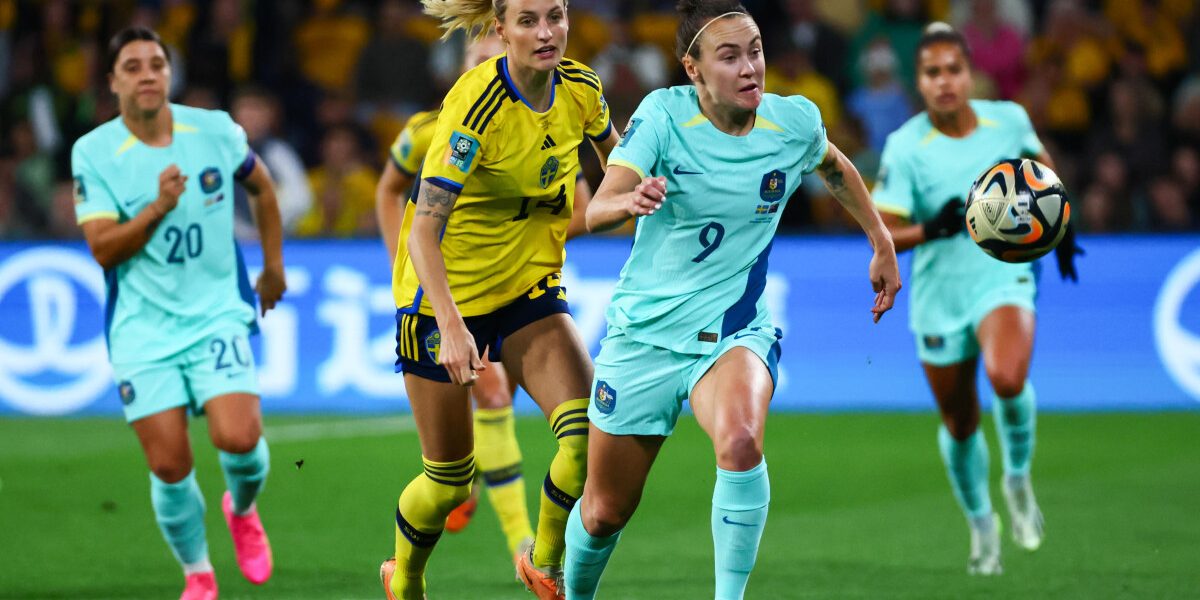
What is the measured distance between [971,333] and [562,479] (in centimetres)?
260

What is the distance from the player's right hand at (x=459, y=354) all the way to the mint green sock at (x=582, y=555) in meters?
0.65

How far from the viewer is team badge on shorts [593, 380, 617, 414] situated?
5.33 m

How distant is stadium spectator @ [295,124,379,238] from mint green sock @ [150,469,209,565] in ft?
22.7

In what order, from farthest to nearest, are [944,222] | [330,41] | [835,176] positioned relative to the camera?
[330,41] < [944,222] < [835,176]

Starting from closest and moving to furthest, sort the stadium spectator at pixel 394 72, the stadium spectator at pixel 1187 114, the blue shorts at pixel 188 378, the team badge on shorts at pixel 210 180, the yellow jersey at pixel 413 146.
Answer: the blue shorts at pixel 188 378, the team badge on shorts at pixel 210 180, the yellow jersey at pixel 413 146, the stadium spectator at pixel 1187 114, the stadium spectator at pixel 394 72

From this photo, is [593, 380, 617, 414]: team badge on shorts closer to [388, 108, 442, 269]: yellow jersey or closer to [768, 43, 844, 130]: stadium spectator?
[388, 108, 442, 269]: yellow jersey

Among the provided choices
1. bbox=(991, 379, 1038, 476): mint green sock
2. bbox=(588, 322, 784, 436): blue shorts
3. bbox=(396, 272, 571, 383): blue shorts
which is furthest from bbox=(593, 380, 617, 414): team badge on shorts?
bbox=(991, 379, 1038, 476): mint green sock

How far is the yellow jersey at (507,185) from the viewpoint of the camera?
5566 millimetres

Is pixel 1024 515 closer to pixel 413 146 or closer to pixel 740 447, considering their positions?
pixel 740 447

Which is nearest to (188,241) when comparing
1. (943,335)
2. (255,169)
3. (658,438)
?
(255,169)

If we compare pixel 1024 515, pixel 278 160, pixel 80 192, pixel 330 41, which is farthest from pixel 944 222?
pixel 330 41

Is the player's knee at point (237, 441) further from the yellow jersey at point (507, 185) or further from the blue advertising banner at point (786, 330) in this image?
the blue advertising banner at point (786, 330)

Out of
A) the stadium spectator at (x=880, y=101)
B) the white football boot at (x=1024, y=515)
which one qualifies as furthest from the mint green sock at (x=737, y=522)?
the stadium spectator at (x=880, y=101)

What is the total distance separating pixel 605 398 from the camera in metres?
5.36
